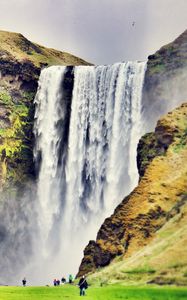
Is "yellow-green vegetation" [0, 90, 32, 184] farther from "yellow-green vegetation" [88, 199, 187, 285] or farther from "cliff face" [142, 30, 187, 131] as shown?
"yellow-green vegetation" [88, 199, 187, 285]

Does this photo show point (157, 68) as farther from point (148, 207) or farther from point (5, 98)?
point (148, 207)

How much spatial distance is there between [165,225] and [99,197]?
40443mm

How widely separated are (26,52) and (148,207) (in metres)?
65.7

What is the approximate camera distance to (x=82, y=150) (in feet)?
317

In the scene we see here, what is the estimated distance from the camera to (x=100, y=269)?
5356 centimetres

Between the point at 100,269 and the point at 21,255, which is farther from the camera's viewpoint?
the point at 21,255

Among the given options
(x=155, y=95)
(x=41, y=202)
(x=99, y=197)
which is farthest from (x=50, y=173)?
(x=155, y=95)

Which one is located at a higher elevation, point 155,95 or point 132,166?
point 155,95

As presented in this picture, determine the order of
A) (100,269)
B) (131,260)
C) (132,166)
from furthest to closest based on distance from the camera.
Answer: (132,166) → (100,269) → (131,260)

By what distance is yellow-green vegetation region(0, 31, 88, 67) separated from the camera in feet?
350

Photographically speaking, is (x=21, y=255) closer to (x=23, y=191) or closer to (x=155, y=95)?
(x=23, y=191)

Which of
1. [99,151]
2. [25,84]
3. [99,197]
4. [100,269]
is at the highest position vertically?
[25,84]

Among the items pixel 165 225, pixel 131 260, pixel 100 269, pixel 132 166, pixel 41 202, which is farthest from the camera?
pixel 41 202

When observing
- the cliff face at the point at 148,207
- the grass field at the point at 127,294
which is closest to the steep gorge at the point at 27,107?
the cliff face at the point at 148,207
